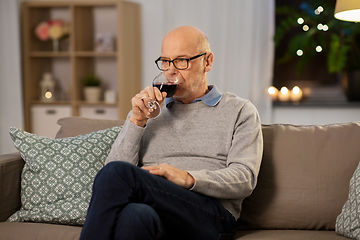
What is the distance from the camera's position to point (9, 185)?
1.63 m

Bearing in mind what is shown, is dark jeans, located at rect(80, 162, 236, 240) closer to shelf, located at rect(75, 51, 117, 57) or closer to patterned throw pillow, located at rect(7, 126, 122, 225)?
patterned throw pillow, located at rect(7, 126, 122, 225)

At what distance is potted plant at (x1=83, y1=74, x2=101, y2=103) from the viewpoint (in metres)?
3.83

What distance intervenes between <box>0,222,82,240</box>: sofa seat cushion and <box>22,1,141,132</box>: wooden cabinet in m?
2.23

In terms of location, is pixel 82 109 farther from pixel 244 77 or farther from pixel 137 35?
pixel 244 77

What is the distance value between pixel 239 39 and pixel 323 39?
2.48ft

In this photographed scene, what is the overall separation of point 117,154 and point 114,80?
2588 millimetres

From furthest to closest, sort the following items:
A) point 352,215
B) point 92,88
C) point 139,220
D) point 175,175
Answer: point 92,88 < point 352,215 < point 175,175 < point 139,220

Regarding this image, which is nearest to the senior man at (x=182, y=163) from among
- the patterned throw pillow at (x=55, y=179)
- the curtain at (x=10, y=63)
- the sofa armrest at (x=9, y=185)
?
the patterned throw pillow at (x=55, y=179)

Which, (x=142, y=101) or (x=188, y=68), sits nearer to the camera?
(x=142, y=101)

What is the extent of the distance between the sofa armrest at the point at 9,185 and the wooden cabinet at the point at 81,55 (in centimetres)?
205

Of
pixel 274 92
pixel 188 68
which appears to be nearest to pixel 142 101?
pixel 188 68

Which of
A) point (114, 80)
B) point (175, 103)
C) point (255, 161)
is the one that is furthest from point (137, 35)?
point (255, 161)

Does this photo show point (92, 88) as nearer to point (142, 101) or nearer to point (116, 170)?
point (142, 101)

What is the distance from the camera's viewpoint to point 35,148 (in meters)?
1.65
